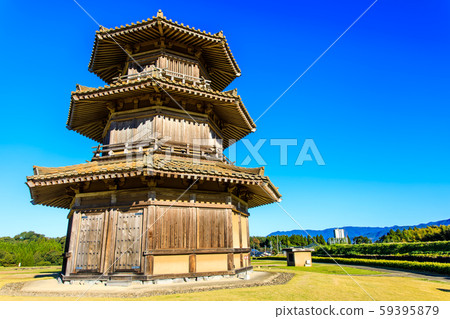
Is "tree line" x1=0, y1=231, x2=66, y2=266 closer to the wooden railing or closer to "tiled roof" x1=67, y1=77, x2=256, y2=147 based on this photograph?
"tiled roof" x1=67, y1=77, x2=256, y2=147

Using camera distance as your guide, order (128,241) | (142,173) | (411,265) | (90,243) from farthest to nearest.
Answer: (411,265) → (90,243) → (128,241) → (142,173)

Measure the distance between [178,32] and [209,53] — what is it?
2504 mm

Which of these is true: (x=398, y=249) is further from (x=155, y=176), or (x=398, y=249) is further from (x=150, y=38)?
(x=150, y=38)

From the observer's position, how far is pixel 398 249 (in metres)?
32.9

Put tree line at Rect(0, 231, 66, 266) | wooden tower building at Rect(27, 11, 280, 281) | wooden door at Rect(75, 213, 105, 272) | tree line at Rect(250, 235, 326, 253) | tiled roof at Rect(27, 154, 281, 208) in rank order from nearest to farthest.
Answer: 1. tiled roof at Rect(27, 154, 281, 208)
2. wooden tower building at Rect(27, 11, 280, 281)
3. wooden door at Rect(75, 213, 105, 272)
4. tree line at Rect(0, 231, 66, 266)
5. tree line at Rect(250, 235, 326, 253)

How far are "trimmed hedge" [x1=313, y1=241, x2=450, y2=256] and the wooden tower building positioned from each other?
2505 centimetres

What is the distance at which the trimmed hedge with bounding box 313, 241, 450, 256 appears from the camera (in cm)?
2911

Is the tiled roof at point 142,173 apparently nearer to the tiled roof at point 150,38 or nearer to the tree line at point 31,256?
the tiled roof at point 150,38

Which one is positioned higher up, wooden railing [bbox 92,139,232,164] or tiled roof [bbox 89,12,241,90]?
tiled roof [bbox 89,12,241,90]

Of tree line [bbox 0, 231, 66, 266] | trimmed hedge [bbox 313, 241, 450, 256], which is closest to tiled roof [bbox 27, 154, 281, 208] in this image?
trimmed hedge [bbox 313, 241, 450, 256]

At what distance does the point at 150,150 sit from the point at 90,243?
15.8 ft

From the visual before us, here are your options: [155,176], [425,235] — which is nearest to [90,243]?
[155,176]

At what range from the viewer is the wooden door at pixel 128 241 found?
11188mm

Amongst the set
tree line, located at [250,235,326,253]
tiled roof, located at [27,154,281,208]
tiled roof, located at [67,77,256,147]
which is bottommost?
tree line, located at [250,235,326,253]
